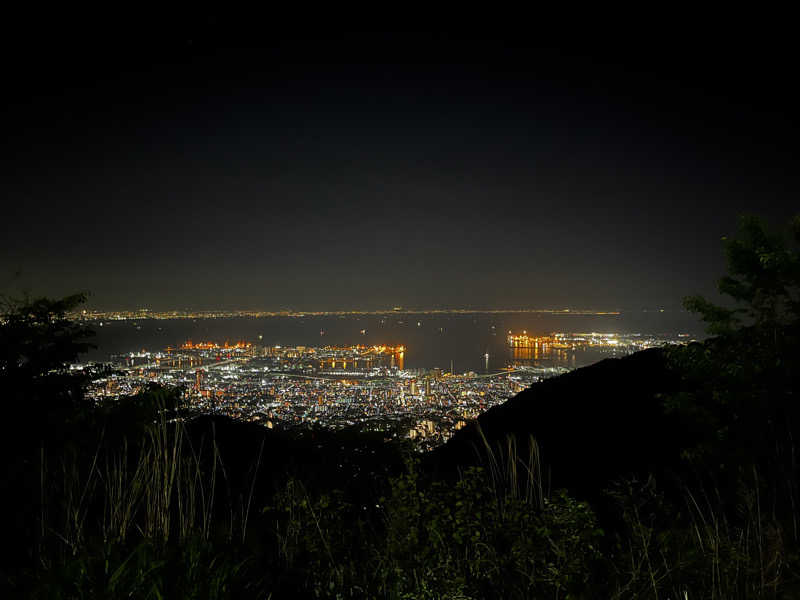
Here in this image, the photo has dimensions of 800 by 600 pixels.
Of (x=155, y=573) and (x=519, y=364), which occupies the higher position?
(x=155, y=573)

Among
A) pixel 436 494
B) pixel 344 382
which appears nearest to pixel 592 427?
pixel 436 494

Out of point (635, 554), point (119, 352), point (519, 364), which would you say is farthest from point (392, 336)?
Answer: point (635, 554)

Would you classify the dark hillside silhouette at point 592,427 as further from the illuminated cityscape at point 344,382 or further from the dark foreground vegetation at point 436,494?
the illuminated cityscape at point 344,382

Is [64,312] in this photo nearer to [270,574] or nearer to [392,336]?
[270,574]

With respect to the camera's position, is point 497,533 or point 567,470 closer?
point 497,533

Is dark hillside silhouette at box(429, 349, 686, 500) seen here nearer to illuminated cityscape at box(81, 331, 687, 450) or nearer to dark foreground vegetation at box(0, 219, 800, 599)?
dark foreground vegetation at box(0, 219, 800, 599)

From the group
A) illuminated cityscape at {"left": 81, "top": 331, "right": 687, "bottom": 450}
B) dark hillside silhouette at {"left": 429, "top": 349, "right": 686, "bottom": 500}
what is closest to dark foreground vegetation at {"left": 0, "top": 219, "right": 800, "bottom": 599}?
dark hillside silhouette at {"left": 429, "top": 349, "right": 686, "bottom": 500}

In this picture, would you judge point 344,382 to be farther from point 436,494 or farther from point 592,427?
point 436,494
